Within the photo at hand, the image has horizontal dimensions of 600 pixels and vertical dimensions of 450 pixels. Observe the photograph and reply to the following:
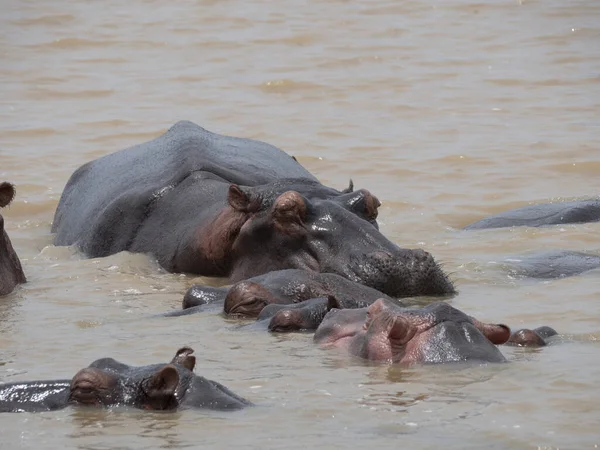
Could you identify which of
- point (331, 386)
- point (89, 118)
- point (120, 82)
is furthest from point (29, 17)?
point (331, 386)

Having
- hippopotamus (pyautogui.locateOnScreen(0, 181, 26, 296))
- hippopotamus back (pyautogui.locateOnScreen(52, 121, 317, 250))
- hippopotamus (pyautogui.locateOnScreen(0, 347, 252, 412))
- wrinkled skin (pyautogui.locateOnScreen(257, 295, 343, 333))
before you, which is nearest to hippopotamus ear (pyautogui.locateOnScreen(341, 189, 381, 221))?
hippopotamus back (pyautogui.locateOnScreen(52, 121, 317, 250))

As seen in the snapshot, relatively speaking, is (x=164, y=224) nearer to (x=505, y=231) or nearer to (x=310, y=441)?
(x=505, y=231)

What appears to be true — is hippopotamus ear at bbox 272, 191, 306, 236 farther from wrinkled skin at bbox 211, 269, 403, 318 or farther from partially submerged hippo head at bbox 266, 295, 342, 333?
partially submerged hippo head at bbox 266, 295, 342, 333

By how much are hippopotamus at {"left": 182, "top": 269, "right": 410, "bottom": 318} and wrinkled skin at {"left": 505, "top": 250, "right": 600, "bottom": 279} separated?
1376mm

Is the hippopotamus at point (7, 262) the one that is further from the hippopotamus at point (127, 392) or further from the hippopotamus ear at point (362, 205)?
the hippopotamus at point (127, 392)

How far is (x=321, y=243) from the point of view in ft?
25.7

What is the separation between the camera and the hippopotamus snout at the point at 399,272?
24.5 ft

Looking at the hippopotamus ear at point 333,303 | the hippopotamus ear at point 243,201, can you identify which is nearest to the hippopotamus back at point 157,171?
the hippopotamus ear at point 243,201

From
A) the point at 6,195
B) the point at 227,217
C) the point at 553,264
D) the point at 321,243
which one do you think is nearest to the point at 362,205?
the point at 321,243

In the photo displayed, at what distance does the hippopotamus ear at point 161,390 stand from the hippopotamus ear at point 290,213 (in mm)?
2957

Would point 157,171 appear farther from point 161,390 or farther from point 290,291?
point 161,390

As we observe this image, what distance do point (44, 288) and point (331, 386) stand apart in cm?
301

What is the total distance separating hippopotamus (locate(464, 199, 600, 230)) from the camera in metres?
9.91

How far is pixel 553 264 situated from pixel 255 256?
1593 millimetres
